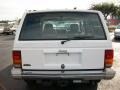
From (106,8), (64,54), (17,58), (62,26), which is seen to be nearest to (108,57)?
(64,54)

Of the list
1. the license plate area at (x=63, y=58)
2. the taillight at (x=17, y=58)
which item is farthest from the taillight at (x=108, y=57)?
the taillight at (x=17, y=58)

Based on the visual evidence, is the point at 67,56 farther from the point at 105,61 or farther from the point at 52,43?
the point at 105,61

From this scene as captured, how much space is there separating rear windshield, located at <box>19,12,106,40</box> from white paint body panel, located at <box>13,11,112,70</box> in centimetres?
14

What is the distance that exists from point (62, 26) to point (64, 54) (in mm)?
670

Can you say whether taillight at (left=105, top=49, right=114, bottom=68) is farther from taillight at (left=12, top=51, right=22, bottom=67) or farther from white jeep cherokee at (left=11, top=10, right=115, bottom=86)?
taillight at (left=12, top=51, right=22, bottom=67)

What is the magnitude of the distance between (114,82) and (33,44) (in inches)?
116

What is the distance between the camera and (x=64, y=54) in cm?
561

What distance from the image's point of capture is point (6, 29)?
36188 millimetres

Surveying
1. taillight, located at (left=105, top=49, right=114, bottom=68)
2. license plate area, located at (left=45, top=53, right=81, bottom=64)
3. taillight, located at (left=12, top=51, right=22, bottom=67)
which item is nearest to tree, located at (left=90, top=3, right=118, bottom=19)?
taillight, located at (left=105, top=49, right=114, bottom=68)

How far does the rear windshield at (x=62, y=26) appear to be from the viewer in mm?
5688

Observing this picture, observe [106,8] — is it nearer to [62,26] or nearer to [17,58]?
[62,26]

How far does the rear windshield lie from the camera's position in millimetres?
5688

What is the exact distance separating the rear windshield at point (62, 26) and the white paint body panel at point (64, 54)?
0.46 ft

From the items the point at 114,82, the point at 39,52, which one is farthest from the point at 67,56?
the point at 114,82
